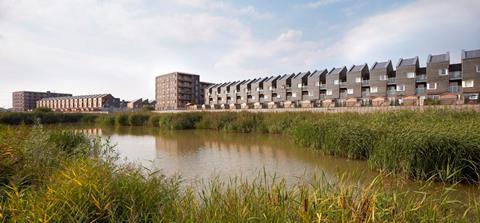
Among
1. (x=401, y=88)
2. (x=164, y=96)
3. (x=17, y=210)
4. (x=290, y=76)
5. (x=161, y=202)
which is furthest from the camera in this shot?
(x=164, y=96)

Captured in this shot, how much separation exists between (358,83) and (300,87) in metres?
9.66

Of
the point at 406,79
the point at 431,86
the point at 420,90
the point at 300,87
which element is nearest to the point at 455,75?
the point at 431,86

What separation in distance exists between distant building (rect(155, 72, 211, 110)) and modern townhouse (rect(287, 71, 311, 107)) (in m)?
27.5

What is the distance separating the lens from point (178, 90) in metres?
64.2

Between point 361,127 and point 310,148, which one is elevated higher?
point 361,127

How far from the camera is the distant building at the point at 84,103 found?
73.7 m

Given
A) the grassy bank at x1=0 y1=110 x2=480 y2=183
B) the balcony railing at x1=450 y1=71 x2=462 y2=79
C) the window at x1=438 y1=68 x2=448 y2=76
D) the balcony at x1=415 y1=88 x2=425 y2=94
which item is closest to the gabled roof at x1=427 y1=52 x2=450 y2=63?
the window at x1=438 y1=68 x2=448 y2=76

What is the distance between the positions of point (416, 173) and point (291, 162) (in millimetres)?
3210

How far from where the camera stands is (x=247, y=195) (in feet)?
10.6

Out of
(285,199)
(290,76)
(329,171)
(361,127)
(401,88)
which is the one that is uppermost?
(290,76)

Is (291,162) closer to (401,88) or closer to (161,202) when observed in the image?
(161,202)

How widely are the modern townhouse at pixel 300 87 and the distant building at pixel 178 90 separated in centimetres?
2751

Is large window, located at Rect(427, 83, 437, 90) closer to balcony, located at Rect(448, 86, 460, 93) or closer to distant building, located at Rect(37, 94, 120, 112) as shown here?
balcony, located at Rect(448, 86, 460, 93)

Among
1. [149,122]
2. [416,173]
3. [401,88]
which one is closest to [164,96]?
[149,122]
